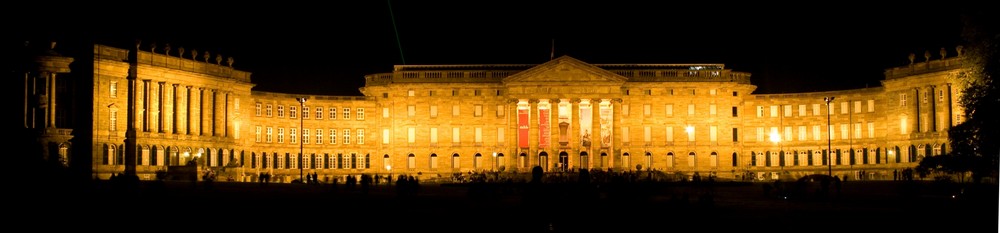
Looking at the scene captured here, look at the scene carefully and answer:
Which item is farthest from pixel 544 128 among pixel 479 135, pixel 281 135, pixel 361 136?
pixel 281 135

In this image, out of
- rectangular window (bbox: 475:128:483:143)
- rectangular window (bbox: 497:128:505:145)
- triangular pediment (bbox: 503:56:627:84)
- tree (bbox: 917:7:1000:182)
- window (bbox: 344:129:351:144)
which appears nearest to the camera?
tree (bbox: 917:7:1000:182)

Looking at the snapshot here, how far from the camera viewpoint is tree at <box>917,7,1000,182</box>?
47.6m

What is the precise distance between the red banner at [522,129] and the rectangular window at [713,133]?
14.9m

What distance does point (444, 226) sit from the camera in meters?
39.5

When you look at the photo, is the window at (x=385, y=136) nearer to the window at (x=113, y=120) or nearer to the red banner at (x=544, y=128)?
the red banner at (x=544, y=128)

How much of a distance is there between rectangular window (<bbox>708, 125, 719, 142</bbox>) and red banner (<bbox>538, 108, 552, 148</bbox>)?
42.6ft

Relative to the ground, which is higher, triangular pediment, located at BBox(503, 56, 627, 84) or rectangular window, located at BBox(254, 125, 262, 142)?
triangular pediment, located at BBox(503, 56, 627, 84)

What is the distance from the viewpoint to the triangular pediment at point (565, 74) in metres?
104

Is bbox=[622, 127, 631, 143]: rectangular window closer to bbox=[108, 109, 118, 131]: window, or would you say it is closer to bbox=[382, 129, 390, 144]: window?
bbox=[382, 129, 390, 144]: window

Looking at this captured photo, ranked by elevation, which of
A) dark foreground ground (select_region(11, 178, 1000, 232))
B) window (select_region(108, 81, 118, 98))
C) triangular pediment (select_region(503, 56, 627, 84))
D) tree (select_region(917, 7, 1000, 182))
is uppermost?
triangular pediment (select_region(503, 56, 627, 84))

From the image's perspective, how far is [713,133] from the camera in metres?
108

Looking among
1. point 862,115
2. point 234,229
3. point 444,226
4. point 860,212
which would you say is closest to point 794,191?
point 860,212

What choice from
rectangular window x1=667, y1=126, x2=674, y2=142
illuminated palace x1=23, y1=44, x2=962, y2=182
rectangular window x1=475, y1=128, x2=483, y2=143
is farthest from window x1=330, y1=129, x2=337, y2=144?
rectangular window x1=667, y1=126, x2=674, y2=142

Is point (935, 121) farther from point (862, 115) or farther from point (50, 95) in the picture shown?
point (50, 95)
